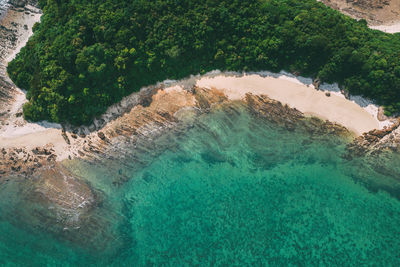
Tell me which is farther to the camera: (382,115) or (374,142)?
(374,142)

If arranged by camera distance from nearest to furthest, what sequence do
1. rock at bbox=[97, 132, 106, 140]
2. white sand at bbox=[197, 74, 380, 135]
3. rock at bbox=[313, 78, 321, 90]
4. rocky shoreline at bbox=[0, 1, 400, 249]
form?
rocky shoreline at bbox=[0, 1, 400, 249]
rock at bbox=[97, 132, 106, 140]
white sand at bbox=[197, 74, 380, 135]
rock at bbox=[313, 78, 321, 90]

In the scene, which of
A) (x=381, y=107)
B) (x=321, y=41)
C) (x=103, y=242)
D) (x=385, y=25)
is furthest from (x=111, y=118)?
(x=385, y=25)

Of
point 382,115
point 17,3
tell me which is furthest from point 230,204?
point 17,3

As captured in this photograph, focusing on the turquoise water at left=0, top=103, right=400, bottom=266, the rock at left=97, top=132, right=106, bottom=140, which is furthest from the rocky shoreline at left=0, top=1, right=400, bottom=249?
the turquoise water at left=0, top=103, right=400, bottom=266

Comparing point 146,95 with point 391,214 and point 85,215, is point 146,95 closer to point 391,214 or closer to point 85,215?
point 85,215

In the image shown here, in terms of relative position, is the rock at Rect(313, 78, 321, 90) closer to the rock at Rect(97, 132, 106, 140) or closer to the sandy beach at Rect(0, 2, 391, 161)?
the sandy beach at Rect(0, 2, 391, 161)

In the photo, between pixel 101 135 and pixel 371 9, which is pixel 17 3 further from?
pixel 371 9
